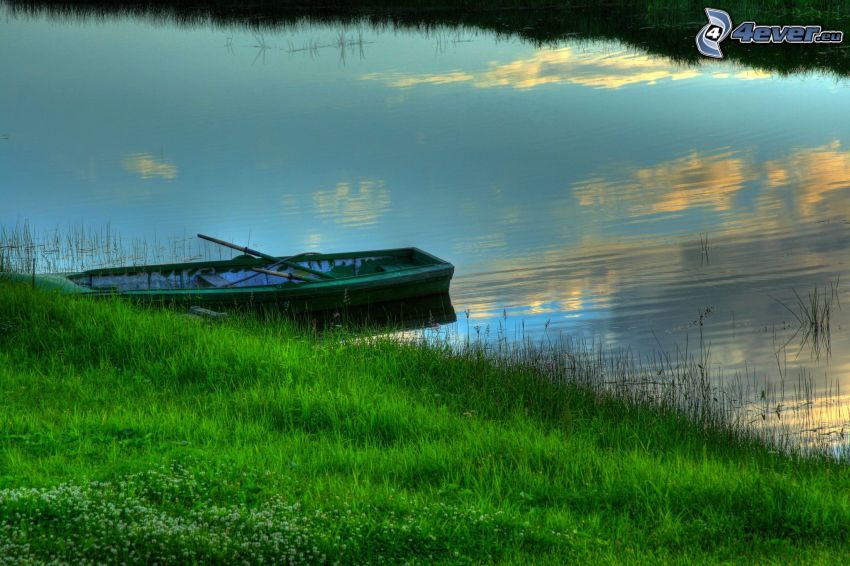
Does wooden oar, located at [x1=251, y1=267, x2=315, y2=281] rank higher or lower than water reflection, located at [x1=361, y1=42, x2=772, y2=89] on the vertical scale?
lower

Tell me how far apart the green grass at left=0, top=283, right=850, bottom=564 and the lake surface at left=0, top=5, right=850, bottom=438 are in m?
3.95

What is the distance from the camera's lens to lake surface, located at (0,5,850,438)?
1673 centimetres

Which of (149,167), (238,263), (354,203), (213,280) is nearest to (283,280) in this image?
(238,263)

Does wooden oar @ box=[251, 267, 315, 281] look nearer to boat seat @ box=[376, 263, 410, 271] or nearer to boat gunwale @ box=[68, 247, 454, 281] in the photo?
boat gunwale @ box=[68, 247, 454, 281]

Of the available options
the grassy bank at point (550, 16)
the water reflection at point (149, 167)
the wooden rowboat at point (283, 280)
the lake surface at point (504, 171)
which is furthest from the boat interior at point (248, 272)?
the grassy bank at point (550, 16)

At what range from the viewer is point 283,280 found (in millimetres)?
17656

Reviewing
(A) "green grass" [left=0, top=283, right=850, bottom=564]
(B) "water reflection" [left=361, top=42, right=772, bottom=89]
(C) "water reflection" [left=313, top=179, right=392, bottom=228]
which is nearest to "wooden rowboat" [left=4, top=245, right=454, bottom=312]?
(A) "green grass" [left=0, top=283, right=850, bottom=564]

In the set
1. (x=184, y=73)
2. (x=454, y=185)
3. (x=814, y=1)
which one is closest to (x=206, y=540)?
(x=454, y=185)

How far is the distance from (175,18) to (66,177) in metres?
27.3

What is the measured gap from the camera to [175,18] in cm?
5175

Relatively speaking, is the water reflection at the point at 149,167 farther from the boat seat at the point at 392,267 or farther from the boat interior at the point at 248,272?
the boat seat at the point at 392,267

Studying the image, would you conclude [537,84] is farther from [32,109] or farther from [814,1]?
[32,109]

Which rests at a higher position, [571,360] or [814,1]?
[814,1]

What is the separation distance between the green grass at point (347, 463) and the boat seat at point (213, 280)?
16.2ft
